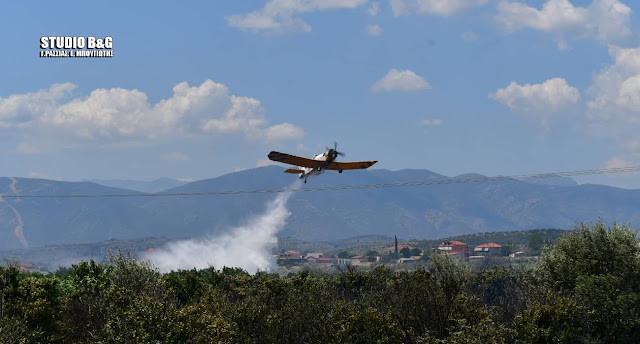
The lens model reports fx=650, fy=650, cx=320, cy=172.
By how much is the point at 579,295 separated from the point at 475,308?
12.5m

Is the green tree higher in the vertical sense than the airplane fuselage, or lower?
lower

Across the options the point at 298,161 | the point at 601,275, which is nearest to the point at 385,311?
the point at 601,275

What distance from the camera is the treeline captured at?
40.8 meters

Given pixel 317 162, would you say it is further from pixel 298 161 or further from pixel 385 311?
pixel 385 311

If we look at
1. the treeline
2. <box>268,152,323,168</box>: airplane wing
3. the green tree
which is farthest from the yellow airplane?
the green tree

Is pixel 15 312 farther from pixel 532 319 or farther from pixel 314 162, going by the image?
pixel 532 319

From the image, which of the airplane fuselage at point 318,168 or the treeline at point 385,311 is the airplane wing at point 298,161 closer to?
the airplane fuselage at point 318,168

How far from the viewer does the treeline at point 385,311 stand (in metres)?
40.8

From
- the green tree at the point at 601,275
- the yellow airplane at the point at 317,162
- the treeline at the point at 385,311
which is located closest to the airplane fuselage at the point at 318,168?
the yellow airplane at the point at 317,162

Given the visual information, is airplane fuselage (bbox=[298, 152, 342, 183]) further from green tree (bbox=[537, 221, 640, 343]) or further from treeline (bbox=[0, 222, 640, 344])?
green tree (bbox=[537, 221, 640, 343])

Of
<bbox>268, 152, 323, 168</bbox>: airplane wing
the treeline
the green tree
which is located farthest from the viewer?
<bbox>268, 152, 323, 168</bbox>: airplane wing

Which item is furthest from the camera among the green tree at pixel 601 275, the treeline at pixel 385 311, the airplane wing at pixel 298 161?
the airplane wing at pixel 298 161

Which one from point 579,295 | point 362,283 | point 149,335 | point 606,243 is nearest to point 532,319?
point 579,295

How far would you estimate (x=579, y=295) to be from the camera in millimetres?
55531
